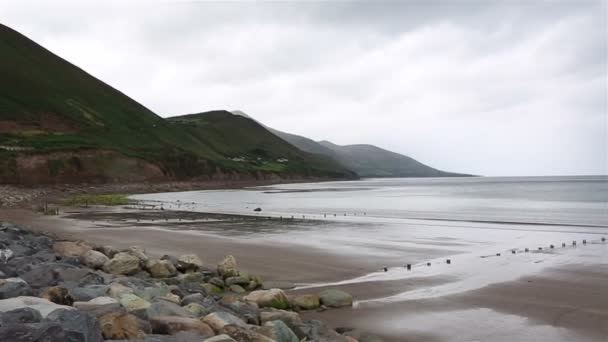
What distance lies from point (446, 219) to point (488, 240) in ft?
47.4

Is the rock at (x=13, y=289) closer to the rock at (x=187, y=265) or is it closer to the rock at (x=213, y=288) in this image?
the rock at (x=213, y=288)

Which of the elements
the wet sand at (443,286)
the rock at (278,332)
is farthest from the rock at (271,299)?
the rock at (278,332)

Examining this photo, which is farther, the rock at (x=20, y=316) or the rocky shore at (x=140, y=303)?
the rocky shore at (x=140, y=303)

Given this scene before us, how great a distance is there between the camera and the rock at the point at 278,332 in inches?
298

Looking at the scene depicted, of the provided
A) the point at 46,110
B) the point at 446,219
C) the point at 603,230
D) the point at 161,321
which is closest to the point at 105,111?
the point at 46,110

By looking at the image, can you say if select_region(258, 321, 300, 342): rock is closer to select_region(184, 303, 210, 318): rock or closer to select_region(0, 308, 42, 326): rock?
select_region(184, 303, 210, 318): rock

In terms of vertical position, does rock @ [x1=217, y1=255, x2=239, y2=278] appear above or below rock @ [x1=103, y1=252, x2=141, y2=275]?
below

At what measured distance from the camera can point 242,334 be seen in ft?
22.8

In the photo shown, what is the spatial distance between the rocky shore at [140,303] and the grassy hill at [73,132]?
74338 mm

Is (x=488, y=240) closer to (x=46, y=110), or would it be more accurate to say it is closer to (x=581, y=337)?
(x=581, y=337)

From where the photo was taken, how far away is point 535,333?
9.69m

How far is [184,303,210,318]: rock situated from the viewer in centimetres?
854

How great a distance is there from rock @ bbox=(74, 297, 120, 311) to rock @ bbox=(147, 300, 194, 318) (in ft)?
1.70

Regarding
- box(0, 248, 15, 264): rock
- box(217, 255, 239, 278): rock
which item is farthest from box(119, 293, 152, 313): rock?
box(217, 255, 239, 278): rock
